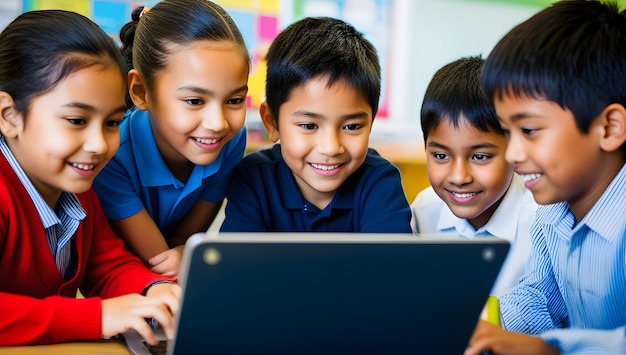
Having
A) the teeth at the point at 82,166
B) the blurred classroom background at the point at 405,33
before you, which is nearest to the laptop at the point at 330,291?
the teeth at the point at 82,166

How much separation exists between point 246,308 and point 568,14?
2.17 ft

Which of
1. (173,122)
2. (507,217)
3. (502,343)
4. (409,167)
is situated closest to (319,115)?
(173,122)

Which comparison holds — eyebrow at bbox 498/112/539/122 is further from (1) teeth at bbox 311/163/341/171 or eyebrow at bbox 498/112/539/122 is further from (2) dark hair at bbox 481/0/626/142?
(1) teeth at bbox 311/163/341/171

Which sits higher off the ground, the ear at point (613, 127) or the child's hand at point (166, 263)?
the ear at point (613, 127)

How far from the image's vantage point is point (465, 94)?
4.18ft

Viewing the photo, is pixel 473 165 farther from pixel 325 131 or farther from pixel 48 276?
pixel 48 276

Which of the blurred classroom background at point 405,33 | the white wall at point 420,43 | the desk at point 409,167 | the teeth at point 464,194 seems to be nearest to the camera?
the teeth at point 464,194

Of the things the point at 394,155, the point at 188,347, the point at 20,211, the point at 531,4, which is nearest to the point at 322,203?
the point at 20,211

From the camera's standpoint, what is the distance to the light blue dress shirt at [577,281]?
2.49ft

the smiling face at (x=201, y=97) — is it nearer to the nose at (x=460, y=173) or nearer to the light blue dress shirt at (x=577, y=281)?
the nose at (x=460, y=173)

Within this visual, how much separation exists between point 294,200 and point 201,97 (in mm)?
284

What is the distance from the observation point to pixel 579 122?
88 centimetres

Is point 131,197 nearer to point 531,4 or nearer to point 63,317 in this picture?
point 63,317

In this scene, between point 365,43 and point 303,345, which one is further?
point 365,43
